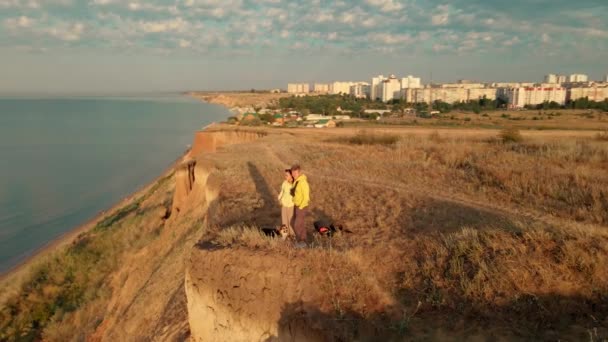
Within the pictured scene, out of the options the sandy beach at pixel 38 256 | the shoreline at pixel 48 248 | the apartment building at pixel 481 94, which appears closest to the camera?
the sandy beach at pixel 38 256

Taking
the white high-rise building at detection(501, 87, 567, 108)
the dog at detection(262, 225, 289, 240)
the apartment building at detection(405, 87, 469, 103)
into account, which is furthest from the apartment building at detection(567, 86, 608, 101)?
the dog at detection(262, 225, 289, 240)

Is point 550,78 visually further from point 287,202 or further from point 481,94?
point 287,202

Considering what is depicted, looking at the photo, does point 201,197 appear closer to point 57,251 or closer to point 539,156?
point 57,251

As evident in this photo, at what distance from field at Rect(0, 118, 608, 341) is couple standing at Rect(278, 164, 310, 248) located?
427mm

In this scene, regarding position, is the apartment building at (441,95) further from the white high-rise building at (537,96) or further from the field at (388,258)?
the field at (388,258)

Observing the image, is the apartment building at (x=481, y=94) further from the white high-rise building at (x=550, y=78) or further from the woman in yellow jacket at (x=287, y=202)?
the woman in yellow jacket at (x=287, y=202)

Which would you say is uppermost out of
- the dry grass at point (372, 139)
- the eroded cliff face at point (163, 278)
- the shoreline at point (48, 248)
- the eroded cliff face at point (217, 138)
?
the dry grass at point (372, 139)

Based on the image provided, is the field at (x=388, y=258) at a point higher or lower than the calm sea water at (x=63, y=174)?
higher

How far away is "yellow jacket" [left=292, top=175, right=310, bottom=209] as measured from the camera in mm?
7922

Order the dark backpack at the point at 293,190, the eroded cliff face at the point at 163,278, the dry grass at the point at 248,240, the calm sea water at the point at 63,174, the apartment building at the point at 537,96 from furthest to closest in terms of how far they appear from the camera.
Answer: the apartment building at the point at 537,96, the calm sea water at the point at 63,174, the eroded cliff face at the point at 163,278, the dark backpack at the point at 293,190, the dry grass at the point at 248,240

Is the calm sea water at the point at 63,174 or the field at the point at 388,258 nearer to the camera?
the field at the point at 388,258

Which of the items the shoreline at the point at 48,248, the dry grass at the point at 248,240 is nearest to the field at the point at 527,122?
the shoreline at the point at 48,248

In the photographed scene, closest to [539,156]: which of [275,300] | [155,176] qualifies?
[275,300]

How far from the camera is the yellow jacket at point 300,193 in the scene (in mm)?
7922
